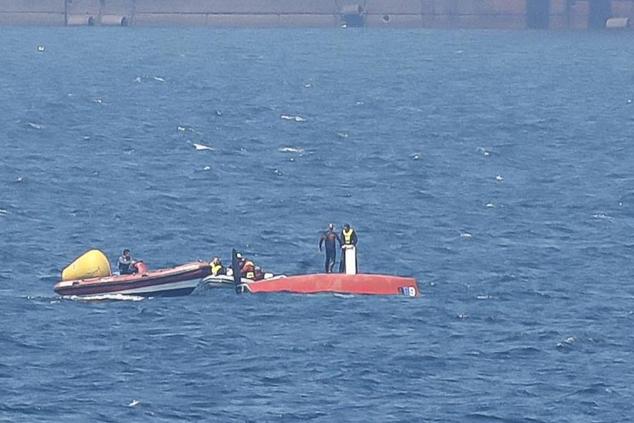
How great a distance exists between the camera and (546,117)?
11931 cm

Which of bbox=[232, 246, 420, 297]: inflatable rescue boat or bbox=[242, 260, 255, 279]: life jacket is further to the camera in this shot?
bbox=[242, 260, 255, 279]: life jacket

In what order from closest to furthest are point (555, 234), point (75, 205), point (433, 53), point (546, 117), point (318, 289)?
1. point (318, 289)
2. point (555, 234)
3. point (75, 205)
4. point (546, 117)
5. point (433, 53)

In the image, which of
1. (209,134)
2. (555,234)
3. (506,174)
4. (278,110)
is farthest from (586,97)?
(555,234)

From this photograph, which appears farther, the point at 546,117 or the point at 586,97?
the point at 586,97

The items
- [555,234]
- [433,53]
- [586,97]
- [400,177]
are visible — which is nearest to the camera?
[555,234]

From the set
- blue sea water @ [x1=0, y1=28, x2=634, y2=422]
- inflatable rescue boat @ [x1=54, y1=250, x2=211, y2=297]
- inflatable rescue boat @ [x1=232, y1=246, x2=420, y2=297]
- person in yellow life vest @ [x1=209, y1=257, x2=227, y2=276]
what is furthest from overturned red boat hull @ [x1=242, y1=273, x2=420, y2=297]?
inflatable rescue boat @ [x1=54, y1=250, x2=211, y2=297]

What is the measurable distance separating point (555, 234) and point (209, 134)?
40.8 m

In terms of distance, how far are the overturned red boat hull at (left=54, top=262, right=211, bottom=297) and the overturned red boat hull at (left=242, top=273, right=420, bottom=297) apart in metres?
1.99

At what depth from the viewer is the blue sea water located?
43.3m

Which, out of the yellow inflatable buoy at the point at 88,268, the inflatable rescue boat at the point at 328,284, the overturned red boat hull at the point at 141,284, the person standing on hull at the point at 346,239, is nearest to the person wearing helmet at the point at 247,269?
the inflatable rescue boat at the point at 328,284

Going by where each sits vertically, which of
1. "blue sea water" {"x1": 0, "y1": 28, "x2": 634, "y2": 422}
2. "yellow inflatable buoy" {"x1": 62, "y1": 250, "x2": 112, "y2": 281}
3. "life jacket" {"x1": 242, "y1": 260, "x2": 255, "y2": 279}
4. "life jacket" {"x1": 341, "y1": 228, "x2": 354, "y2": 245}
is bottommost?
"blue sea water" {"x1": 0, "y1": 28, "x2": 634, "y2": 422}

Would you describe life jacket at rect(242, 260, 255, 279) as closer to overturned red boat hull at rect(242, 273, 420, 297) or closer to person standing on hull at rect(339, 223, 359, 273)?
overturned red boat hull at rect(242, 273, 420, 297)

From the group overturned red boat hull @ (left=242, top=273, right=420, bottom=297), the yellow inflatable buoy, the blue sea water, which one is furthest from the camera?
overturned red boat hull @ (left=242, top=273, right=420, bottom=297)

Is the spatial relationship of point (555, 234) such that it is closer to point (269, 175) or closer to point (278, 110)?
point (269, 175)
